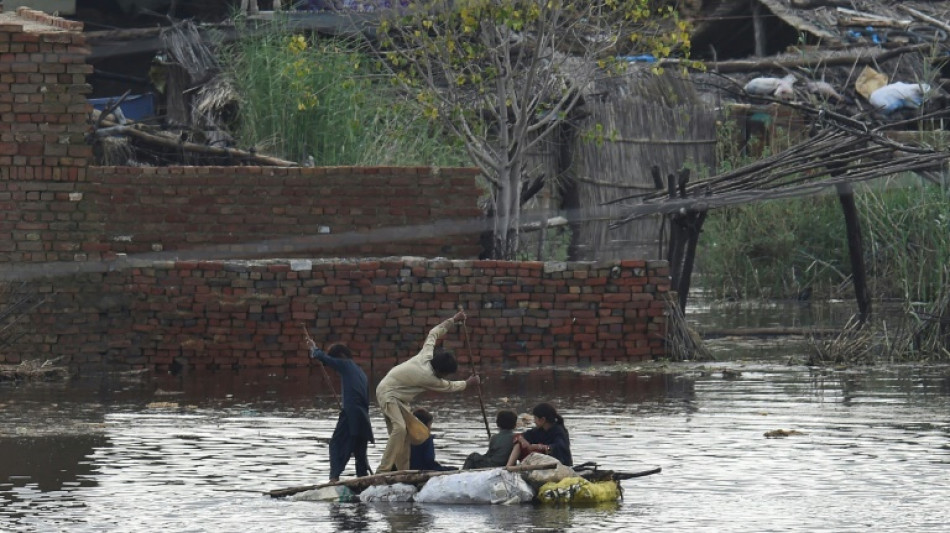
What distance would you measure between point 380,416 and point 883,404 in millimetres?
4320

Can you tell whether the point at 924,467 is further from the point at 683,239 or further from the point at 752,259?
the point at 752,259

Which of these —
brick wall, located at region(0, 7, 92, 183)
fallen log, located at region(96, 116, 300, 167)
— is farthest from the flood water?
fallen log, located at region(96, 116, 300, 167)

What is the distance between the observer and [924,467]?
12500 millimetres

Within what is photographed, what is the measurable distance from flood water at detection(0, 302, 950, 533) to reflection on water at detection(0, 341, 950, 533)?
0.02m

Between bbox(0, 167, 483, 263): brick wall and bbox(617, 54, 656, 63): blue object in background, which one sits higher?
bbox(617, 54, 656, 63): blue object in background

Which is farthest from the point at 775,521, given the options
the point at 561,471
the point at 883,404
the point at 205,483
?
the point at 883,404

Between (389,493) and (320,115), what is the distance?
1095 centimetres

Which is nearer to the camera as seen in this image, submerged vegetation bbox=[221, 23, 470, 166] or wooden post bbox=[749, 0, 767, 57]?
submerged vegetation bbox=[221, 23, 470, 166]

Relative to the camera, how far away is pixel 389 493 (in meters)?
11.9

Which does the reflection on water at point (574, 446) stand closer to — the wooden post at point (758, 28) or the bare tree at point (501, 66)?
the bare tree at point (501, 66)

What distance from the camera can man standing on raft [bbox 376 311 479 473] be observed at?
483 inches

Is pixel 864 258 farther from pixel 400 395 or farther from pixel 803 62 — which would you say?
pixel 400 395

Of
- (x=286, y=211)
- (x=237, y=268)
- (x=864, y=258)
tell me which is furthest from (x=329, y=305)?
(x=864, y=258)

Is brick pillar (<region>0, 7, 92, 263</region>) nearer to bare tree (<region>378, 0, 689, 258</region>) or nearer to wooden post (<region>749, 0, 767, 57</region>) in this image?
bare tree (<region>378, 0, 689, 258</region>)
